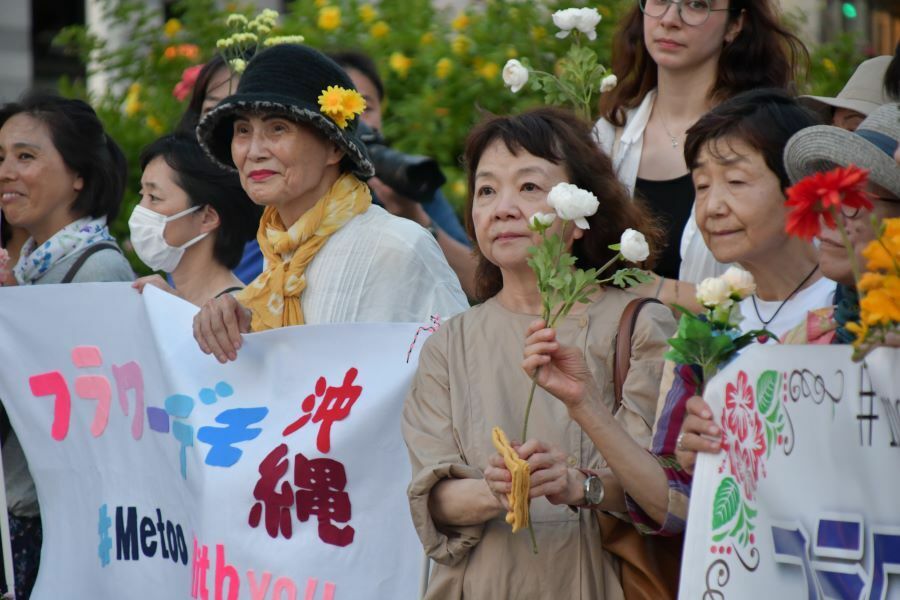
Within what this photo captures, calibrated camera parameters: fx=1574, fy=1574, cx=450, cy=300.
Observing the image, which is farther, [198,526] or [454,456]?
[198,526]

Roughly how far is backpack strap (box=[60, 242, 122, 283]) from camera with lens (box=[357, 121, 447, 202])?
968 mm

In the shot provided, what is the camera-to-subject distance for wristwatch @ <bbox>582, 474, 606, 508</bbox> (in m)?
3.54

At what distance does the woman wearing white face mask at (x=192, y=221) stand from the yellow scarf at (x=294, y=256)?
0.58 m

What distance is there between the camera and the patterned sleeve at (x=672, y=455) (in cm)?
349

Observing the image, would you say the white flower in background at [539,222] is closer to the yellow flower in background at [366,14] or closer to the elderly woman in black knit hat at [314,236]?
the elderly woman in black knit hat at [314,236]

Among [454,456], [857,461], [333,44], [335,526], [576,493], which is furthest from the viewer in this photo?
[333,44]

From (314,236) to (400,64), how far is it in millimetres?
3496

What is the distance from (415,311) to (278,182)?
0.54 m

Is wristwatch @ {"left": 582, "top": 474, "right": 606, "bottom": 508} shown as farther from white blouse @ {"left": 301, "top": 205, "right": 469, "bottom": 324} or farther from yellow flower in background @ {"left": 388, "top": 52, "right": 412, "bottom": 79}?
yellow flower in background @ {"left": 388, "top": 52, "right": 412, "bottom": 79}

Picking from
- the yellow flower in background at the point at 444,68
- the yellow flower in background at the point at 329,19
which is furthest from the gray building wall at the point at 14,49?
the yellow flower in background at the point at 444,68

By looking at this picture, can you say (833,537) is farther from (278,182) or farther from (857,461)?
(278,182)

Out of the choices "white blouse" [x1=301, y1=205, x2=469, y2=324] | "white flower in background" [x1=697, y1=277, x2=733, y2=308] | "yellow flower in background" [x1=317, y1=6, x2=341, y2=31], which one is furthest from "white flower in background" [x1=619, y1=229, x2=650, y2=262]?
"yellow flower in background" [x1=317, y1=6, x2=341, y2=31]

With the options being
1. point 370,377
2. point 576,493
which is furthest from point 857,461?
point 370,377

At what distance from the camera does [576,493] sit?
11.6 feet
